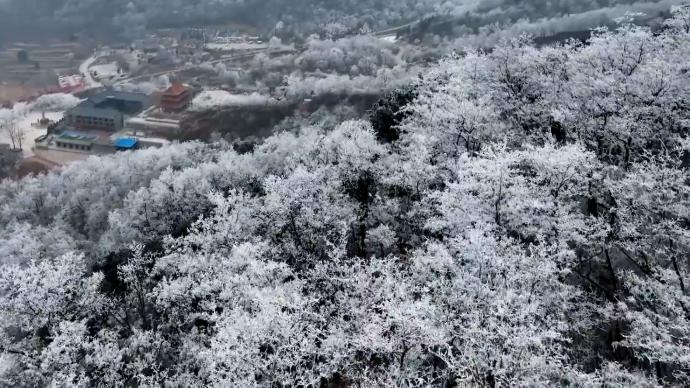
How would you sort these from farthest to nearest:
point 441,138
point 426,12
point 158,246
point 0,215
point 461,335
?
1. point 426,12
2. point 0,215
3. point 158,246
4. point 441,138
5. point 461,335

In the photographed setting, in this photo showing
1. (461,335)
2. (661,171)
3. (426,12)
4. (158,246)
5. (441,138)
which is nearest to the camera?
(461,335)

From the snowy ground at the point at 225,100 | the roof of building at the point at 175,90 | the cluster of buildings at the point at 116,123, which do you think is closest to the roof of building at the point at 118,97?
the cluster of buildings at the point at 116,123

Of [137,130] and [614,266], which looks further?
[137,130]

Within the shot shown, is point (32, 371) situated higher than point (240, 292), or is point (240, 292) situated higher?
point (240, 292)

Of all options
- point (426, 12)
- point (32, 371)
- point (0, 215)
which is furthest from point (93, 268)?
point (426, 12)

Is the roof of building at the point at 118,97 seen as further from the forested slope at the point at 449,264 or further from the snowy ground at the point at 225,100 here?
the forested slope at the point at 449,264

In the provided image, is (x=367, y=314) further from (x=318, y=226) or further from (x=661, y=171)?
(x=661, y=171)

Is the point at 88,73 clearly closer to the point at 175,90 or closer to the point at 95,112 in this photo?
the point at 175,90
